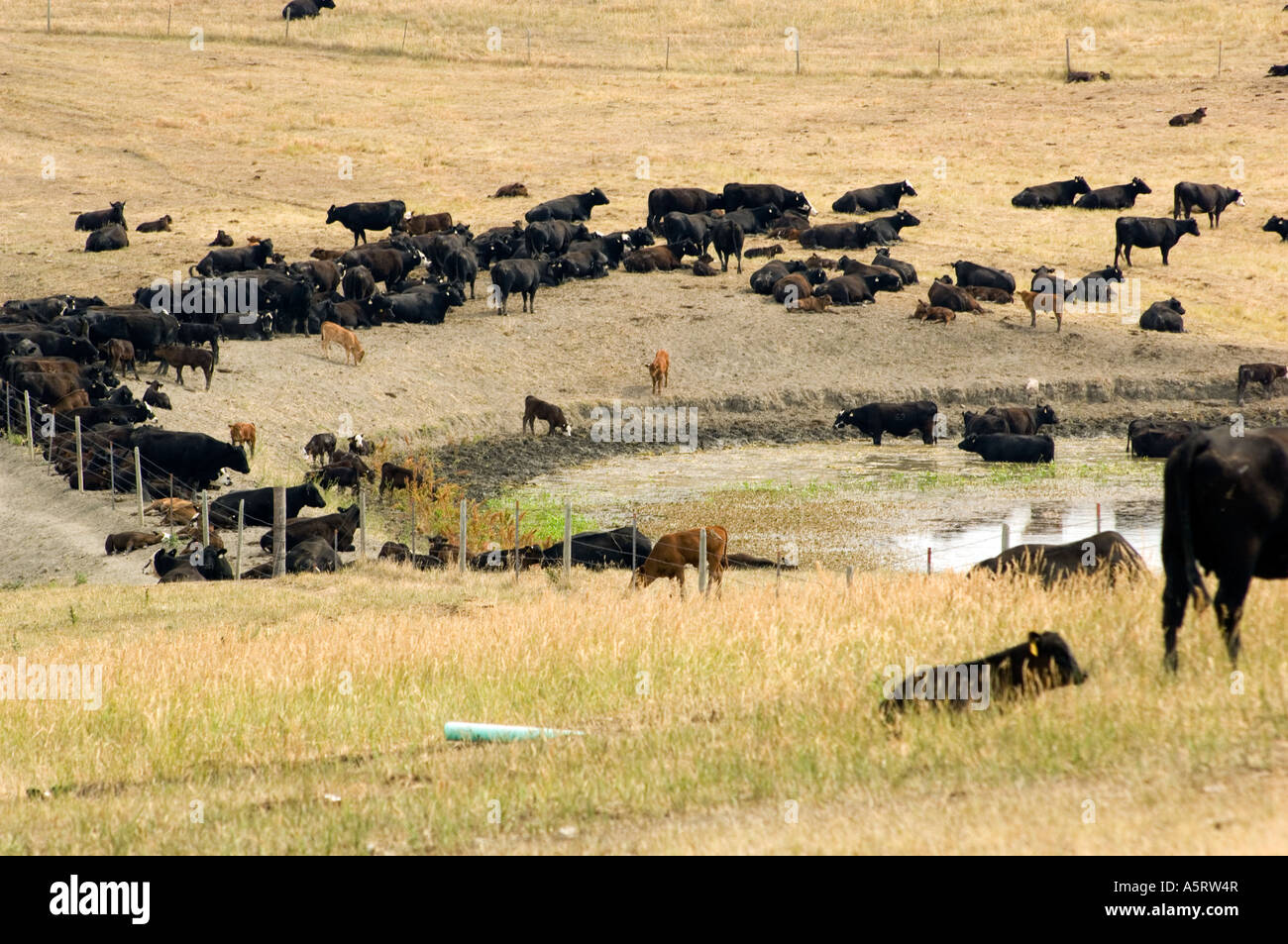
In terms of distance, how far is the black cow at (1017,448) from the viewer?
30984 mm

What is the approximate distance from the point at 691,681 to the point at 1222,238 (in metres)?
44.9

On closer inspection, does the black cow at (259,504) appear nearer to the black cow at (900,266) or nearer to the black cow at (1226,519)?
the black cow at (1226,519)

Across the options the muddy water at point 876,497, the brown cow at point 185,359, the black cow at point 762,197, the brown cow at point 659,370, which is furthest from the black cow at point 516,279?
the black cow at point 762,197

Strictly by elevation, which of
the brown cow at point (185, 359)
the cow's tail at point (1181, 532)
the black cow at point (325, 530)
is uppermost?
the cow's tail at point (1181, 532)

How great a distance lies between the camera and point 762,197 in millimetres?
51625

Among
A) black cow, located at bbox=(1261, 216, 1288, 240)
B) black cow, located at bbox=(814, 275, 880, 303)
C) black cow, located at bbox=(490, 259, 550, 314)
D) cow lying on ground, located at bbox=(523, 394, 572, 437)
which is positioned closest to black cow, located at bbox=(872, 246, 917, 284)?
black cow, located at bbox=(814, 275, 880, 303)

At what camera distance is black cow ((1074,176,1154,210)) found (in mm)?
52594

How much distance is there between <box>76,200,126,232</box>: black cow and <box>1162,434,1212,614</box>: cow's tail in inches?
1728

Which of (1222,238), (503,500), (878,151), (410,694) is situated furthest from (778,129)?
(410,694)

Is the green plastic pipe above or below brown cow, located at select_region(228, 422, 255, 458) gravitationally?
above

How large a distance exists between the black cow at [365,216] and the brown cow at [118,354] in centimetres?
1676

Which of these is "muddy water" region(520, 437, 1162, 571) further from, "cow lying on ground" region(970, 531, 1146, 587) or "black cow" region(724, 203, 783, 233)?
"black cow" region(724, 203, 783, 233)

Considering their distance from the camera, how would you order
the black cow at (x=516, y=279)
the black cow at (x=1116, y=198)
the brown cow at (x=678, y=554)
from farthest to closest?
the black cow at (x=1116, y=198), the black cow at (x=516, y=279), the brown cow at (x=678, y=554)

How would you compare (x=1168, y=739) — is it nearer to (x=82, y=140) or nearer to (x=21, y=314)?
(x=21, y=314)
